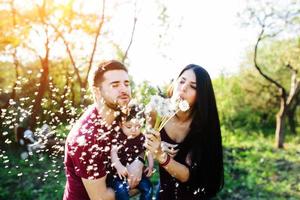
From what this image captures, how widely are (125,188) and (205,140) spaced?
74cm

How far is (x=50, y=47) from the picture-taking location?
54.7ft

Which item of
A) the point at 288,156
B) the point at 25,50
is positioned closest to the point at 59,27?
the point at 25,50

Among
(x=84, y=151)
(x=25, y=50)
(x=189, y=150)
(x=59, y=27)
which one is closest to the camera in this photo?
(x=84, y=151)

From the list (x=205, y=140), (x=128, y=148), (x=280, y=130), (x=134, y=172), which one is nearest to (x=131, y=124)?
(x=128, y=148)

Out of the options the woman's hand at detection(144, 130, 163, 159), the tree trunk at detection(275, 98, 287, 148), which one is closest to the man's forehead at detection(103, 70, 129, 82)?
the woman's hand at detection(144, 130, 163, 159)

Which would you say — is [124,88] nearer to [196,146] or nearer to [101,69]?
[101,69]

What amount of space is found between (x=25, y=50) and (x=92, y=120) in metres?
15.9

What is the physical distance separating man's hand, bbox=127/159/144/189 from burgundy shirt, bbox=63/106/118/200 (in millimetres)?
275

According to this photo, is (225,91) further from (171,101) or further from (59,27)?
(171,101)

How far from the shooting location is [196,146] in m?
3.38

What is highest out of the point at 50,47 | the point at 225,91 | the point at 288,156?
the point at 50,47

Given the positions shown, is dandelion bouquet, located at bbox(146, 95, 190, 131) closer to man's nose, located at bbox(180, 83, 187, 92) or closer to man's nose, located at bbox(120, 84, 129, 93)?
man's nose, located at bbox(180, 83, 187, 92)

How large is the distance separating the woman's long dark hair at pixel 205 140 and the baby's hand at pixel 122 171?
0.55 metres

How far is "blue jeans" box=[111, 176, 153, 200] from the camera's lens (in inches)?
115
